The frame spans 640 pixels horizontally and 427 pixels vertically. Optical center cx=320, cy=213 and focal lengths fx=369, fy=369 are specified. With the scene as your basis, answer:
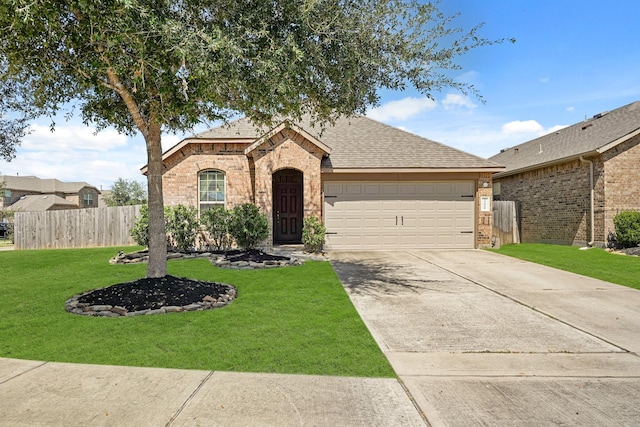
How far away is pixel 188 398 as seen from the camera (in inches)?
118

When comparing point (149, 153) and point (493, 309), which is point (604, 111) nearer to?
point (493, 309)

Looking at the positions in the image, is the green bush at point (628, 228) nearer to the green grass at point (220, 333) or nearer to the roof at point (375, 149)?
the roof at point (375, 149)

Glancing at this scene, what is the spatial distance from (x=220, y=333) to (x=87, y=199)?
58.8 meters

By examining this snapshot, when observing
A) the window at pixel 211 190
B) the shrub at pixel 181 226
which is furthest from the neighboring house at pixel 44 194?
the shrub at pixel 181 226

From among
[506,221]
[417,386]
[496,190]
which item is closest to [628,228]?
[506,221]

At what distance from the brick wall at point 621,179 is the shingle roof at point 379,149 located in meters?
4.17

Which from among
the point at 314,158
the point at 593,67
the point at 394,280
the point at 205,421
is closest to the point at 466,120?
the point at 593,67

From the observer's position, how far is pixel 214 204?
13.6 meters

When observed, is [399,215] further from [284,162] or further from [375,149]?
[284,162]

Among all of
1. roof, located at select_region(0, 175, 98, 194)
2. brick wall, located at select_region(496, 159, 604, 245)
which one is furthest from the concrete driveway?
roof, located at select_region(0, 175, 98, 194)

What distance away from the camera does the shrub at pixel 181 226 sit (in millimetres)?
12477

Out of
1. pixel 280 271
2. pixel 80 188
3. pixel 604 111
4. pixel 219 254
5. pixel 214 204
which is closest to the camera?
pixel 280 271

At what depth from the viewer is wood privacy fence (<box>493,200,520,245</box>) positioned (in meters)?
16.5

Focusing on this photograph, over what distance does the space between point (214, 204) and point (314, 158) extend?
4101mm
